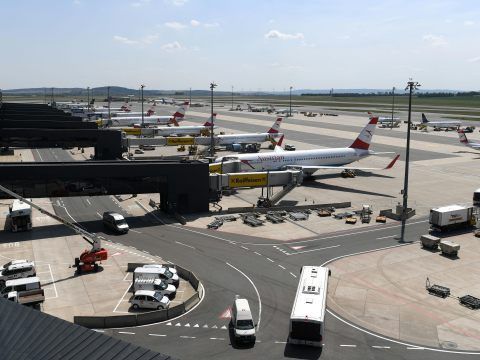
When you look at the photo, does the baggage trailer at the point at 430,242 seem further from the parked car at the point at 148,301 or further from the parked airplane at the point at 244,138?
the parked airplane at the point at 244,138

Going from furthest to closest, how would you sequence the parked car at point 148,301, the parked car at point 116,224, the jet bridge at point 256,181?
1. the jet bridge at point 256,181
2. the parked car at point 116,224
3. the parked car at point 148,301

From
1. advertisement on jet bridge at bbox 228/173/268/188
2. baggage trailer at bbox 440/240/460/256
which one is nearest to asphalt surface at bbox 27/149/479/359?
baggage trailer at bbox 440/240/460/256

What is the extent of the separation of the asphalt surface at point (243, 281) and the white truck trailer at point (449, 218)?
2.28m

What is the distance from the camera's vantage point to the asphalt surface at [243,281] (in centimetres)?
3462

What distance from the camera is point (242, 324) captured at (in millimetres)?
35969

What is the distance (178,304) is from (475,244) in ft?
128

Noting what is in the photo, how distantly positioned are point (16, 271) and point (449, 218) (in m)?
53.0

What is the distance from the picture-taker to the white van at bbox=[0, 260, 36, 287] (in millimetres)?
44594

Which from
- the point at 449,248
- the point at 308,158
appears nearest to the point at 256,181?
the point at 308,158

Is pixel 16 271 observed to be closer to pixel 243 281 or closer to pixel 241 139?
pixel 243 281

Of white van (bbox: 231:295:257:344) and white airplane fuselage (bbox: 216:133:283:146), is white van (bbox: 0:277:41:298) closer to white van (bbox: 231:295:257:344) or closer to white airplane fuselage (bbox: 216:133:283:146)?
white van (bbox: 231:295:257:344)

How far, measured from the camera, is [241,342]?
35.2 m

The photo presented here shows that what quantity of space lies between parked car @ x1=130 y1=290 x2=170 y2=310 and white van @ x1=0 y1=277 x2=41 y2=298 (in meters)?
9.10

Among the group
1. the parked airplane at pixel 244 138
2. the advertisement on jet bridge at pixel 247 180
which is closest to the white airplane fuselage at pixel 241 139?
the parked airplane at pixel 244 138
